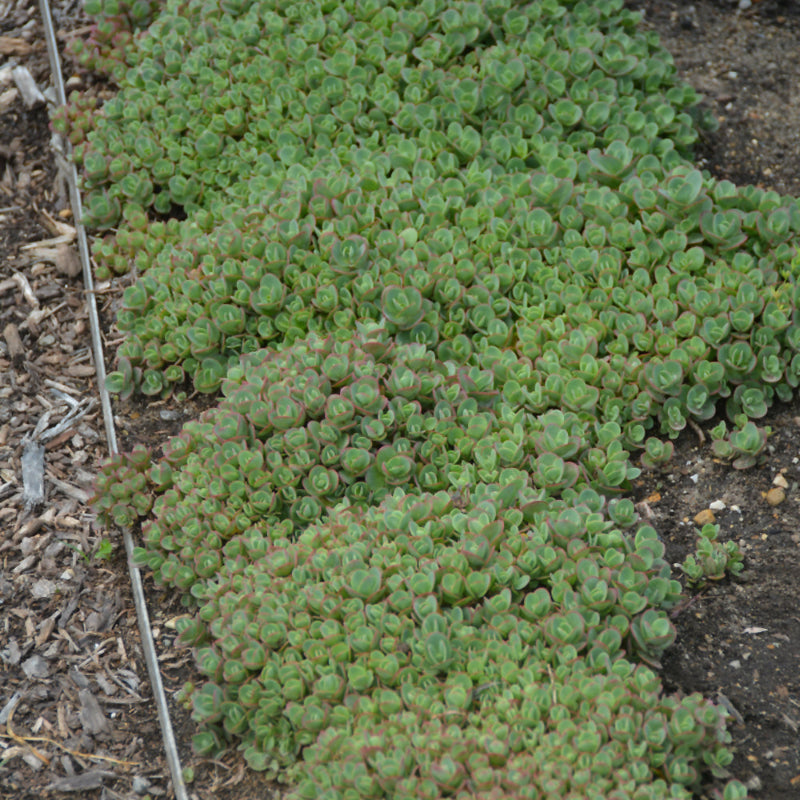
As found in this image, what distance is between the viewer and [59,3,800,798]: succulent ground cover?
222cm

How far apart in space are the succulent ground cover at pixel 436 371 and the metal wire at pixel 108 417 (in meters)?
0.12

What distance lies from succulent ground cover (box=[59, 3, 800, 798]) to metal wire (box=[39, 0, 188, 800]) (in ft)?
0.39

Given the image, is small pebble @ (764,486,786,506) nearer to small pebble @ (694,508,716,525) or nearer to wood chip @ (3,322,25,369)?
small pebble @ (694,508,716,525)

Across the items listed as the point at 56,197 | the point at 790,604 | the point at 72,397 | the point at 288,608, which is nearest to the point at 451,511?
the point at 288,608

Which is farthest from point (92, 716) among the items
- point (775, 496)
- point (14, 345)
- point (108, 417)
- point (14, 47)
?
point (14, 47)

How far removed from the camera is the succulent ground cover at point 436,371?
2.22 m

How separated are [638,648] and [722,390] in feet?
3.29

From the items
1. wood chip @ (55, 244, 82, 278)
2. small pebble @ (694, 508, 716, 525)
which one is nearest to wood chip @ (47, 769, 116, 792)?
small pebble @ (694, 508, 716, 525)

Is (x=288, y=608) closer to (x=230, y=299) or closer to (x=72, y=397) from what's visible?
(x=230, y=299)

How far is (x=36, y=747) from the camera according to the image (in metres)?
2.52

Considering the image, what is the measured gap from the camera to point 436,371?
291cm

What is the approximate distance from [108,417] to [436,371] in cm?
128

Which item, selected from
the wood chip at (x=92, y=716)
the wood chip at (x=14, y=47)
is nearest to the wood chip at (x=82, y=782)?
the wood chip at (x=92, y=716)

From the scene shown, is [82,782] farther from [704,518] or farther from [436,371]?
[704,518]
